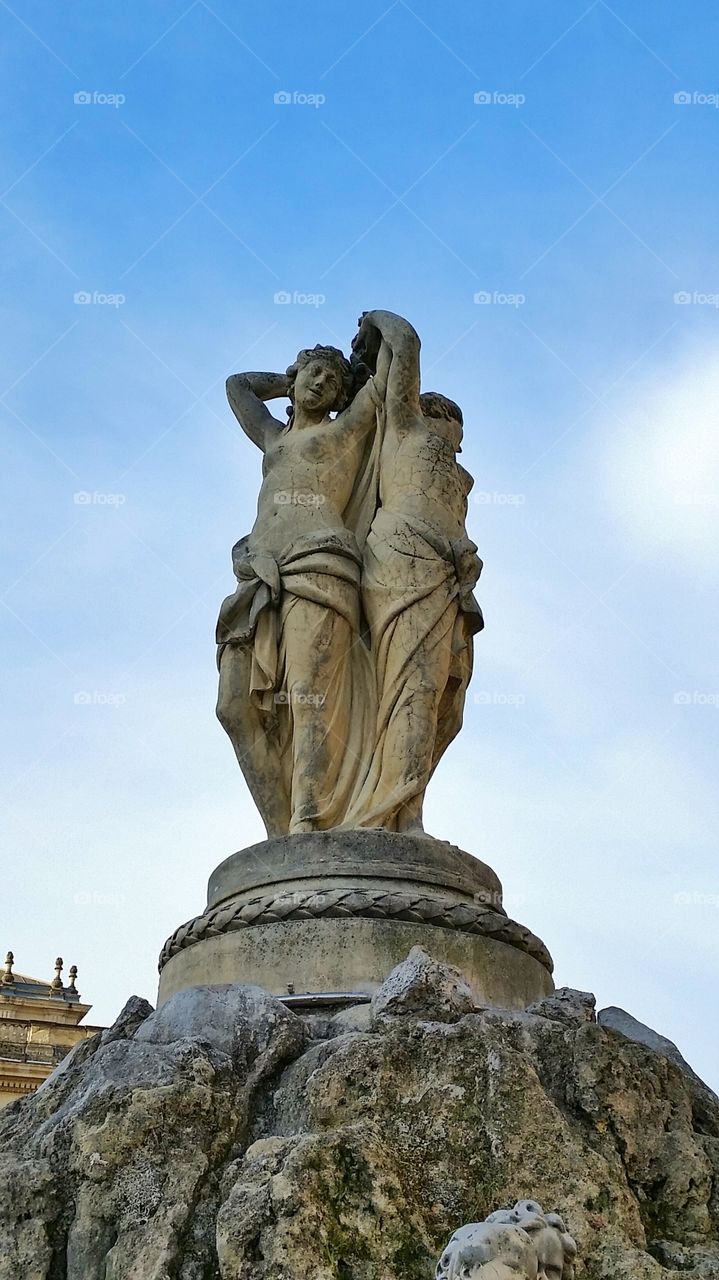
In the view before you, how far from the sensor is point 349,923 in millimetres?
6727

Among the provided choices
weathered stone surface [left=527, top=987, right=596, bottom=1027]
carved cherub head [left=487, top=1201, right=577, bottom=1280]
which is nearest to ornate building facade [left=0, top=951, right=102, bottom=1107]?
weathered stone surface [left=527, top=987, right=596, bottom=1027]

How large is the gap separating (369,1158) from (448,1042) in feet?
1.89

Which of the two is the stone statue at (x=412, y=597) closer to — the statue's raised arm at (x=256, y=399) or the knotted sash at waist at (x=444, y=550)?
the knotted sash at waist at (x=444, y=550)

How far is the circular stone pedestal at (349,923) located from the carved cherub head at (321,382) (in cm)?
291

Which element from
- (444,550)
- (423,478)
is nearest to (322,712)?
(444,550)

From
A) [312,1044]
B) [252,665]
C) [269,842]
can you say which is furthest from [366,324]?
[312,1044]

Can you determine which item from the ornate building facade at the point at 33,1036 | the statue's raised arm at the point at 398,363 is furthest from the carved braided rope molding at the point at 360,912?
the ornate building facade at the point at 33,1036

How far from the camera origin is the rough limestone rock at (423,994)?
19.2 feet

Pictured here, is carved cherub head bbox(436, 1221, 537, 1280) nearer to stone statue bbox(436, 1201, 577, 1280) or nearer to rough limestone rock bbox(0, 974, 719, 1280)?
stone statue bbox(436, 1201, 577, 1280)

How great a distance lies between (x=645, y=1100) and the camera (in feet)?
19.2

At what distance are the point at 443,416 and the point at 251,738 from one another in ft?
7.90

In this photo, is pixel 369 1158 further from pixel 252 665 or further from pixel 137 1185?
pixel 252 665

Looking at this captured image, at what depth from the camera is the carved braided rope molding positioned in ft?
22.2

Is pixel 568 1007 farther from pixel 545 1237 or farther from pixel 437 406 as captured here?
pixel 437 406
